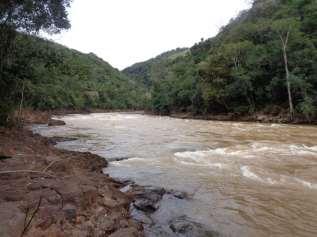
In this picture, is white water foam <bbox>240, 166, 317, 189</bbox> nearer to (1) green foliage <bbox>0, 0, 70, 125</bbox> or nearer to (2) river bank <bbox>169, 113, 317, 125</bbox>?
(1) green foliage <bbox>0, 0, 70, 125</bbox>

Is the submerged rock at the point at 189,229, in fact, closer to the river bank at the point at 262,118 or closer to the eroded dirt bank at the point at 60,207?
the eroded dirt bank at the point at 60,207

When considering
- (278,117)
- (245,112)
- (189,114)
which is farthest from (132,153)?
(189,114)

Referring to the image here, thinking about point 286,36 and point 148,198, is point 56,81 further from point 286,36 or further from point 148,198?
point 148,198

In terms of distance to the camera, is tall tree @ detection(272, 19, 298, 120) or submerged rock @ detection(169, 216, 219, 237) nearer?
submerged rock @ detection(169, 216, 219, 237)

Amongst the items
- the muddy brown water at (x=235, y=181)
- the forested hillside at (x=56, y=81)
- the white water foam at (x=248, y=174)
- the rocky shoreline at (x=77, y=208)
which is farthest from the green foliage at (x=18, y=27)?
the white water foam at (x=248, y=174)

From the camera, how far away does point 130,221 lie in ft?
19.7

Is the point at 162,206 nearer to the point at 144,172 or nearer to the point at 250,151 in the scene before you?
the point at 144,172

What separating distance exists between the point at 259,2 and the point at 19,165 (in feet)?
233

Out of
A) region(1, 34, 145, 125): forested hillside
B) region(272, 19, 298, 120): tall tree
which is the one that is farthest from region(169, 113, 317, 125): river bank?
region(1, 34, 145, 125): forested hillside

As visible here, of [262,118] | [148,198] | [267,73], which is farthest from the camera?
[267,73]

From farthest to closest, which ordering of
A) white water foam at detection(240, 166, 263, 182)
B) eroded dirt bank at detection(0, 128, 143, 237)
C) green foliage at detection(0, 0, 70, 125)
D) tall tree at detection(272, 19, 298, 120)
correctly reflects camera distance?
1. tall tree at detection(272, 19, 298, 120)
2. green foliage at detection(0, 0, 70, 125)
3. white water foam at detection(240, 166, 263, 182)
4. eroded dirt bank at detection(0, 128, 143, 237)

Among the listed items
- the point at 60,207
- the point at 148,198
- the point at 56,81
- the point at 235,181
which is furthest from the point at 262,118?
the point at 56,81

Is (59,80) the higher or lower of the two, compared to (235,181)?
higher

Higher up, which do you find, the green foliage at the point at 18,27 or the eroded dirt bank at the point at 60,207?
the green foliage at the point at 18,27
